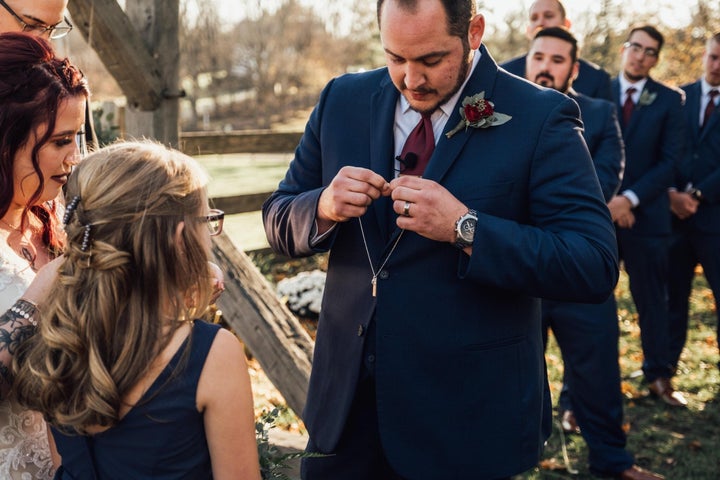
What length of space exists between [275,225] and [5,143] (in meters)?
0.89

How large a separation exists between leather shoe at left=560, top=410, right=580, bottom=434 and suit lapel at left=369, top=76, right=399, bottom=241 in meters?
3.33

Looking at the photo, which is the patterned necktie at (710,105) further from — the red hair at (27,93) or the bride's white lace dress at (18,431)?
the bride's white lace dress at (18,431)

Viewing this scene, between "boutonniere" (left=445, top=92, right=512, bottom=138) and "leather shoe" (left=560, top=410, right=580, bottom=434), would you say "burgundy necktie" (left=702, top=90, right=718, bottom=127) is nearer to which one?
"leather shoe" (left=560, top=410, right=580, bottom=434)

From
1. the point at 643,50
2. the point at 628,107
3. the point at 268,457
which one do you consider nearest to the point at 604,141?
the point at 628,107

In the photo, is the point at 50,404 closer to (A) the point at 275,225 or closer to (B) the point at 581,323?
(A) the point at 275,225

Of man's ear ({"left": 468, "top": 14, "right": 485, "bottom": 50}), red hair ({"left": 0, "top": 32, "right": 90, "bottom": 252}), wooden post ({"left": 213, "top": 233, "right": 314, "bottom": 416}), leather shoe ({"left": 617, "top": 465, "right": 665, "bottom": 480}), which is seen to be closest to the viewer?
red hair ({"left": 0, "top": 32, "right": 90, "bottom": 252})

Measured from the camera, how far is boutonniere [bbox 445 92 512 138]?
96.8 inches

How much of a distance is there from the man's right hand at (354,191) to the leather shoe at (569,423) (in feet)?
11.7

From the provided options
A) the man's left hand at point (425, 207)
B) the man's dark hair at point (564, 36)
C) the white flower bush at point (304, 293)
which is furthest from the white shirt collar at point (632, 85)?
the man's left hand at point (425, 207)

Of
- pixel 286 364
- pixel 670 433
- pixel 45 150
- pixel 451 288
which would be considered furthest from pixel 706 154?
pixel 45 150

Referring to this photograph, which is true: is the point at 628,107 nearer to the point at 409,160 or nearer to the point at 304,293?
the point at 304,293

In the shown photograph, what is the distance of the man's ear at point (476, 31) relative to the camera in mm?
2525

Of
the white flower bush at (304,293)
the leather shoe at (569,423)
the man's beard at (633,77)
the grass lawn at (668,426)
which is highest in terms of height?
the man's beard at (633,77)

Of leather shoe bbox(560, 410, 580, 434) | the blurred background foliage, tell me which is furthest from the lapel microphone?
the blurred background foliage
